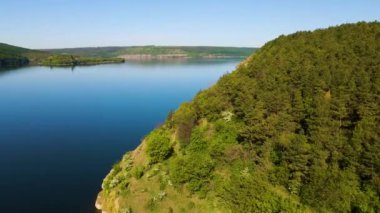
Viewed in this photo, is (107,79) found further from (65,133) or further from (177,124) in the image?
(177,124)

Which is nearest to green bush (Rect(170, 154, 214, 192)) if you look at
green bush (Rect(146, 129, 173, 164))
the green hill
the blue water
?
the green hill

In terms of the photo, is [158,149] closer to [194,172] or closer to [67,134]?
[194,172]

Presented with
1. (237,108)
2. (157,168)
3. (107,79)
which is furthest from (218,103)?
(107,79)

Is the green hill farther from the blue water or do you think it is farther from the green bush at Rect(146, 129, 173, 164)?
the blue water

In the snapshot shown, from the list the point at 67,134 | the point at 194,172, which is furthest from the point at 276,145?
the point at 67,134

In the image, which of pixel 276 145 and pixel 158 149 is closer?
pixel 276 145

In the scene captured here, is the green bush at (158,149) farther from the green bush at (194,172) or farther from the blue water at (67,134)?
the blue water at (67,134)
